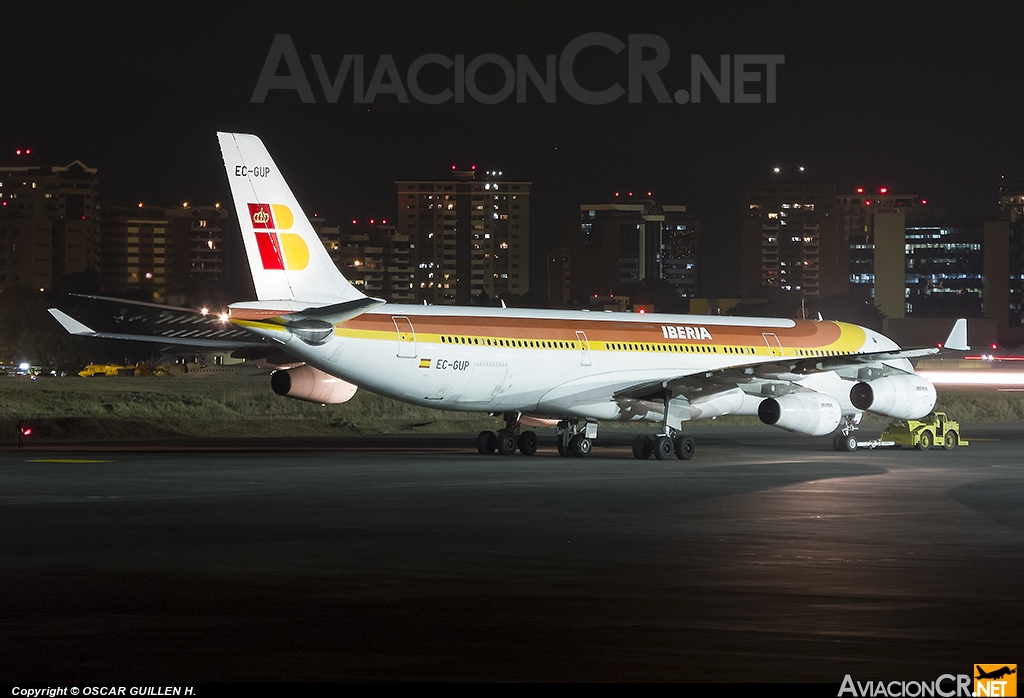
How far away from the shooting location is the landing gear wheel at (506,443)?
36.2m

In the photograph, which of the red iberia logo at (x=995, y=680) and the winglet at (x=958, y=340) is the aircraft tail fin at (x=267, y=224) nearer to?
the winglet at (x=958, y=340)

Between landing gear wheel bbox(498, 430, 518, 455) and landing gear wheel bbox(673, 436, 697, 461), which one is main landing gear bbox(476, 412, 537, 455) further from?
landing gear wheel bbox(673, 436, 697, 461)

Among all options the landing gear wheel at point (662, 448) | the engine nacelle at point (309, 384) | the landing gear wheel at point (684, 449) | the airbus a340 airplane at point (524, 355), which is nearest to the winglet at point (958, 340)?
the airbus a340 airplane at point (524, 355)

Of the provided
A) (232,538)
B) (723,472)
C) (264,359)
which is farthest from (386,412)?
(232,538)

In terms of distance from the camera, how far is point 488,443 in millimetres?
36531

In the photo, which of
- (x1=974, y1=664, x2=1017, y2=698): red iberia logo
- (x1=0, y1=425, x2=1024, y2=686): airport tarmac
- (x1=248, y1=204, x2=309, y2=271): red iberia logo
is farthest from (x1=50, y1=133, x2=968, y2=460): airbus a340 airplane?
(x1=974, y1=664, x2=1017, y2=698): red iberia logo

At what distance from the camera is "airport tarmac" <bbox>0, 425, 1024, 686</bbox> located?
10.7 metres

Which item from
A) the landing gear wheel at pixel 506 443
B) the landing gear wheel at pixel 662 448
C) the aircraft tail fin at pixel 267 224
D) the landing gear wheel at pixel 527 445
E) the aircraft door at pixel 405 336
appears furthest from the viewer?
the landing gear wheel at pixel 527 445

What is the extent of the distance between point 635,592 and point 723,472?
54.4 ft

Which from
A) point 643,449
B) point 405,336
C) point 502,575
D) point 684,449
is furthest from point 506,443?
point 502,575

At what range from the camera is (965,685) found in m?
9.76

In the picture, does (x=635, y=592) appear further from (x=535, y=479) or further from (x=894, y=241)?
(x=894, y=241)

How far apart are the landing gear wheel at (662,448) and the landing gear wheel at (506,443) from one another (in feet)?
12.6

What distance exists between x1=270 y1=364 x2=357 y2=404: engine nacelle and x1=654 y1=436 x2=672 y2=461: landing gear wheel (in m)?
7.61
